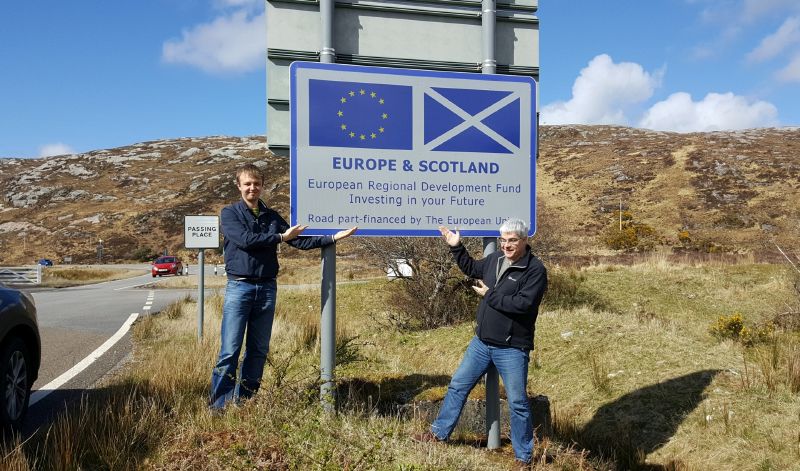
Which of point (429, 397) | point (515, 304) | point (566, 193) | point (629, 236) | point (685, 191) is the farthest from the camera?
point (566, 193)

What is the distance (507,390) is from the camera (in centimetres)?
368

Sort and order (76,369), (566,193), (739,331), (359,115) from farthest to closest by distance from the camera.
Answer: (566,193)
(739,331)
(76,369)
(359,115)

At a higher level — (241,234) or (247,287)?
(241,234)

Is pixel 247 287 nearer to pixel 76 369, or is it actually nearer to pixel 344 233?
pixel 344 233

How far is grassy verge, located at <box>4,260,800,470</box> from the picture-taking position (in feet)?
10.3

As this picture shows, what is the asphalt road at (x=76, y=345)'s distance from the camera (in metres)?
5.55

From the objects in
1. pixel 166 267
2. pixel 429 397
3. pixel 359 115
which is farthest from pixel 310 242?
pixel 166 267

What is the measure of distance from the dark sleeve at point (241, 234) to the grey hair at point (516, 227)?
1.49 m

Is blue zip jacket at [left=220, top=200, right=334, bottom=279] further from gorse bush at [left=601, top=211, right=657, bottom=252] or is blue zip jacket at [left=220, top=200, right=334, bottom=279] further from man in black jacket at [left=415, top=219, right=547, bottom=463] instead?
gorse bush at [left=601, top=211, right=657, bottom=252]

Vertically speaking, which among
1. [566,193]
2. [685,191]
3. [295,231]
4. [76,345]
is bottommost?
[76,345]

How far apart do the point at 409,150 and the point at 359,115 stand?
1.29ft

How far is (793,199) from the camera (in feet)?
137

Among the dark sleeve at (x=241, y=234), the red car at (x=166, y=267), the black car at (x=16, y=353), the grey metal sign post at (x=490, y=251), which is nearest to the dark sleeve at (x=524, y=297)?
the grey metal sign post at (x=490, y=251)

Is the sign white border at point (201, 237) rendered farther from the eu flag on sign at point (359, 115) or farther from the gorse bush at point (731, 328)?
the gorse bush at point (731, 328)
